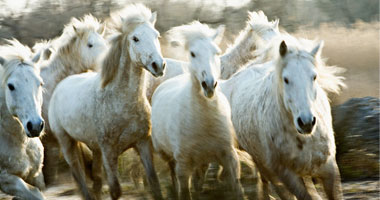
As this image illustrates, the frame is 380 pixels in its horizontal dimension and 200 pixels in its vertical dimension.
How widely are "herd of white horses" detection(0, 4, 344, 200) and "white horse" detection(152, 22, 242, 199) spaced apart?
11mm

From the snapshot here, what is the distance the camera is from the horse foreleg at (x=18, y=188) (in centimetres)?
566

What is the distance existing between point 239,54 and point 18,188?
426 centimetres

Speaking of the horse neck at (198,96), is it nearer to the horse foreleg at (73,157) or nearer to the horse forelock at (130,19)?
Answer: the horse forelock at (130,19)

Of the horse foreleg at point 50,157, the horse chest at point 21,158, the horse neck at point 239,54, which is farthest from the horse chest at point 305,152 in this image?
the horse foreleg at point 50,157

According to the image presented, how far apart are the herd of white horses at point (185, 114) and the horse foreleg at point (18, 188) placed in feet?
0.04

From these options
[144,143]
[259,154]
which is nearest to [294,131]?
[259,154]

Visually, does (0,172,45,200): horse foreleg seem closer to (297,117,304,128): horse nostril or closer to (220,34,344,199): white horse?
(220,34,344,199): white horse

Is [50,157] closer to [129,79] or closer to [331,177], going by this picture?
[129,79]

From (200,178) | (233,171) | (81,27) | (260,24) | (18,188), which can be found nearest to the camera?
(18,188)

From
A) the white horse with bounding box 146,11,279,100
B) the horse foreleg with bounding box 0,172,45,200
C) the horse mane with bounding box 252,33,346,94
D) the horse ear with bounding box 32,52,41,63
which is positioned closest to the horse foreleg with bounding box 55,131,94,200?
Answer: the white horse with bounding box 146,11,279,100

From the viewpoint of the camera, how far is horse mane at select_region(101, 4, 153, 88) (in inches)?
262

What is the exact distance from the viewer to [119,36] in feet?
22.2

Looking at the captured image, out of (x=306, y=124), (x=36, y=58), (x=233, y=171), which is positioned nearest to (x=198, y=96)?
(x=233, y=171)

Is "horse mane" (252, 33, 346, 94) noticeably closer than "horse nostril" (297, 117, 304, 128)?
No
